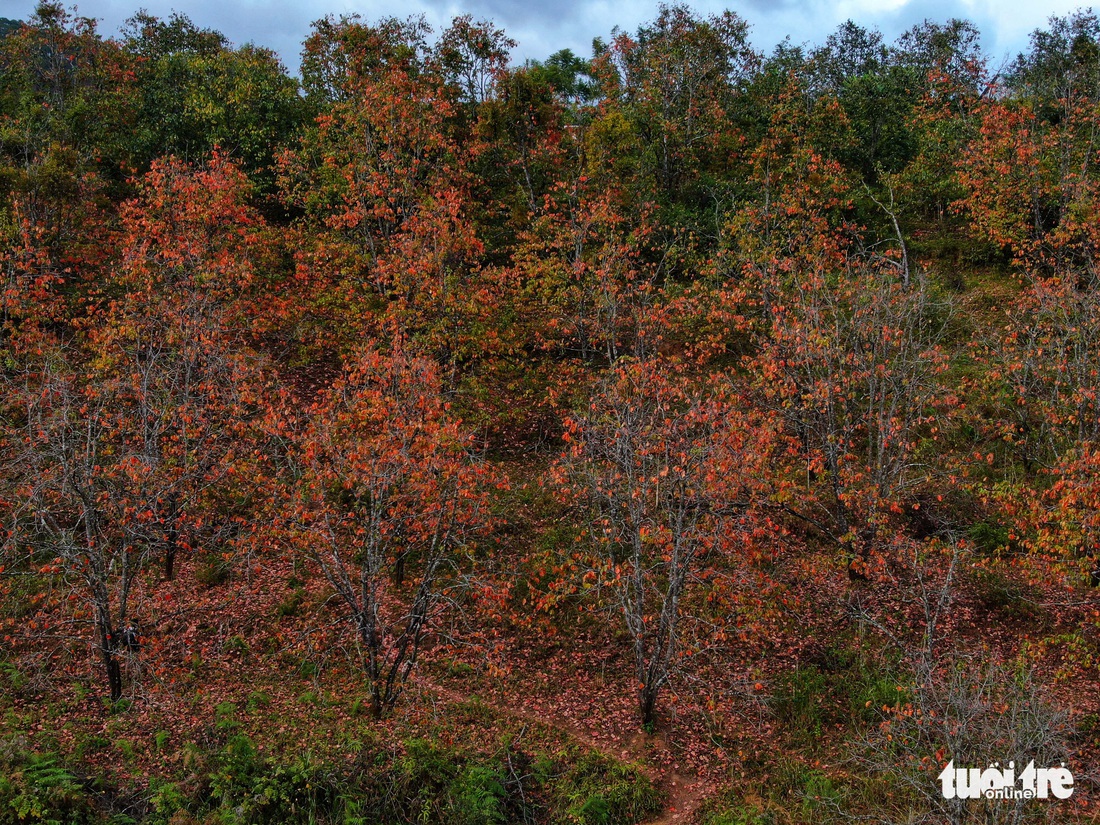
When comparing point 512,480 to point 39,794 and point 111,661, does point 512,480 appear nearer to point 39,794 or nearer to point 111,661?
point 111,661

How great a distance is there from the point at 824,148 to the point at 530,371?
20.0m

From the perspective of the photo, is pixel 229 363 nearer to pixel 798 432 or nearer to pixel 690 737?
pixel 690 737

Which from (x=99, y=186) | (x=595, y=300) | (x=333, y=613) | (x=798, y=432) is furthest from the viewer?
(x=99, y=186)

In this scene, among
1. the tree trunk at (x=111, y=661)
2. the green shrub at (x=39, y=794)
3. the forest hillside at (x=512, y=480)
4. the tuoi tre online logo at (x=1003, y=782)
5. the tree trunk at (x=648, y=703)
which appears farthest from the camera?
the tree trunk at (x=648, y=703)

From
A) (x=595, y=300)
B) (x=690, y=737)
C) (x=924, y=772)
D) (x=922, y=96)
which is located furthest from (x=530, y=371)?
(x=922, y=96)

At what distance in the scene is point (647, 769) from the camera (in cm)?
1433

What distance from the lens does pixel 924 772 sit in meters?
12.7

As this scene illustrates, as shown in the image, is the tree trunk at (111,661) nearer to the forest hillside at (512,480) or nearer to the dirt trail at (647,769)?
the forest hillside at (512,480)

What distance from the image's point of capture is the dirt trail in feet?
43.9

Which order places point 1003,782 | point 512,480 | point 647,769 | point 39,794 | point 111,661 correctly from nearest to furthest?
1. point 1003,782
2. point 39,794
3. point 111,661
4. point 647,769
5. point 512,480

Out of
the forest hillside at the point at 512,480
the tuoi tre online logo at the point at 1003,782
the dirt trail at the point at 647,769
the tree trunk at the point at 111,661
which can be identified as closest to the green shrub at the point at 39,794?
the forest hillside at the point at 512,480

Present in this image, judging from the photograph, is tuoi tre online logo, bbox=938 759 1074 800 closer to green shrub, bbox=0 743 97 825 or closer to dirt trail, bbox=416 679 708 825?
dirt trail, bbox=416 679 708 825

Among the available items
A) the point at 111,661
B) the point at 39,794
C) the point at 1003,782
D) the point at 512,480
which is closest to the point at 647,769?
the point at 1003,782

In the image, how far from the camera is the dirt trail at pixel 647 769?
1337 cm
